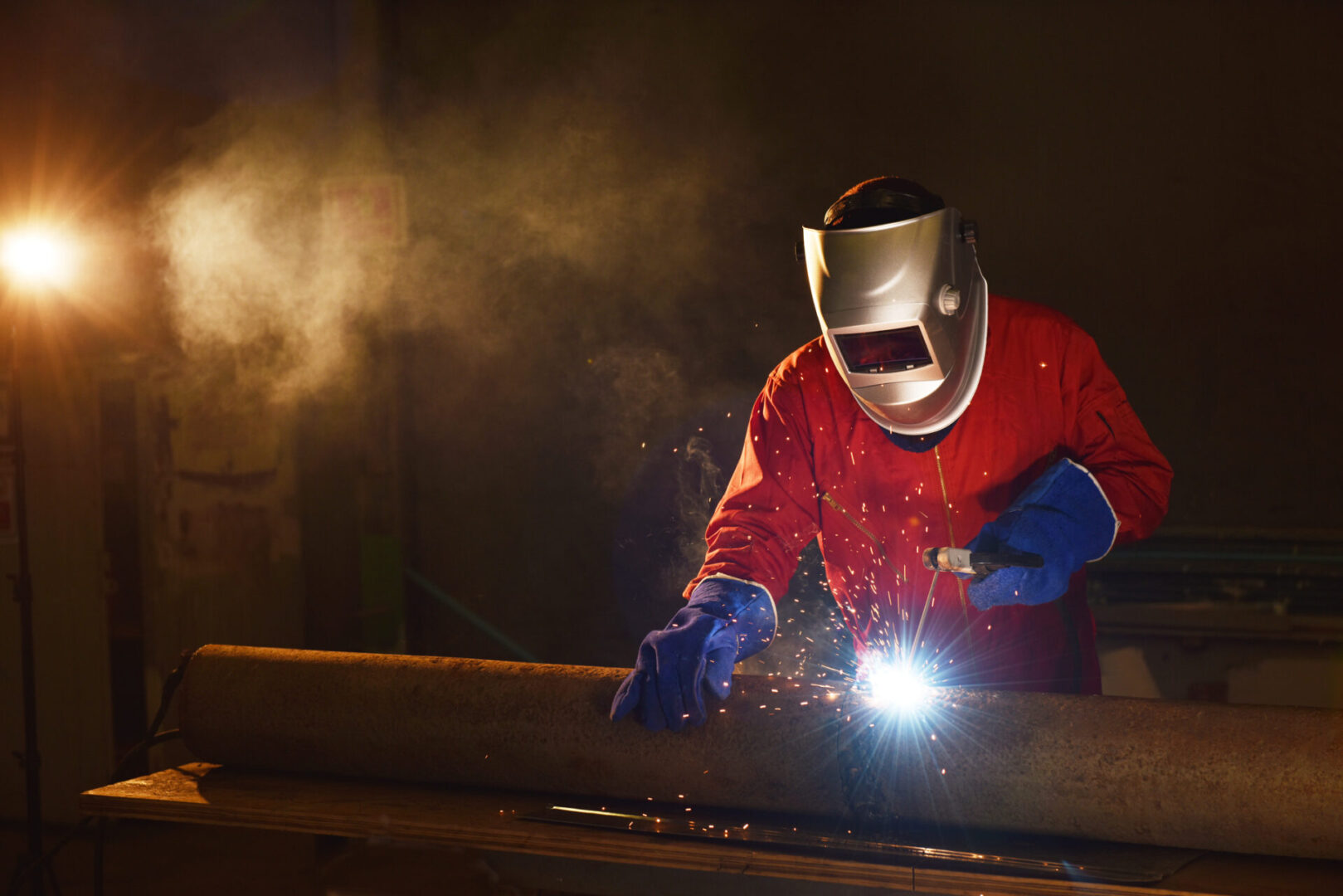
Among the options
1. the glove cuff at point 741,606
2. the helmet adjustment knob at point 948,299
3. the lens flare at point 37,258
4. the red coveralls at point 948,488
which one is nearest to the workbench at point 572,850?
the glove cuff at point 741,606

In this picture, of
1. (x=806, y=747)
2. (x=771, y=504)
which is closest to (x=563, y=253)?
(x=771, y=504)

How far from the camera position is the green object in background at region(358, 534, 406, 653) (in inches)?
170

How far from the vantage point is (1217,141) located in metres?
3.43

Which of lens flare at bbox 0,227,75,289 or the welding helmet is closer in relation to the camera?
the welding helmet

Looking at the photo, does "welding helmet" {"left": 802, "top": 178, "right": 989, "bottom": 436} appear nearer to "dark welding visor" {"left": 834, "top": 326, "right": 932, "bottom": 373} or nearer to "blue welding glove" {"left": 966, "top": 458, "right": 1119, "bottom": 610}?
"dark welding visor" {"left": 834, "top": 326, "right": 932, "bottom": 373}

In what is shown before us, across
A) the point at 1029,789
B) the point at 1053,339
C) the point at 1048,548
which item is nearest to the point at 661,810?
the point at 1029,789

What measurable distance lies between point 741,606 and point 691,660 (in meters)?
0.16

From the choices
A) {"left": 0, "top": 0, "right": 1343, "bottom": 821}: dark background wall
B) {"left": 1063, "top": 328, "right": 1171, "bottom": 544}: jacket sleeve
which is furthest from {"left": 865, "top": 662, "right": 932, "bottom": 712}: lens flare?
{"left": 0, "top": 0, "right": 1343, "bottom": 821}: dark background wall

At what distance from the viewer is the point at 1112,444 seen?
1.70 metres

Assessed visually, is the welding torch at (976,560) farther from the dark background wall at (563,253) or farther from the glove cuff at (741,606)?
the dark background wall at (563,253)

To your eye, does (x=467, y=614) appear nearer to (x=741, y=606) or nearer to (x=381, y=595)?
(x=381, y=595)

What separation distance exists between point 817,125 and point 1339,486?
7.68ft

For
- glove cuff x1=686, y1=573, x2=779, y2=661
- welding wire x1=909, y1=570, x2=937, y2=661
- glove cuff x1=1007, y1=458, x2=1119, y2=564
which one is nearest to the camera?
glove cuff x1=1007, y1=458, x2=1119, y2=564

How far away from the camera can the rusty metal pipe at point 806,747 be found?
1.47 meters
